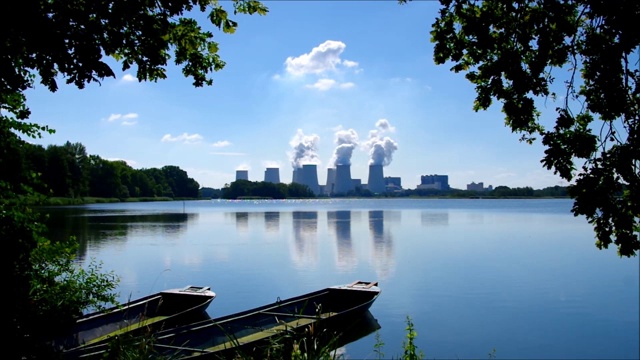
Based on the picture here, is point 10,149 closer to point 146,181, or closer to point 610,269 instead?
point 610,269

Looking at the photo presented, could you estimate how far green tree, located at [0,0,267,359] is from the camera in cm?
480

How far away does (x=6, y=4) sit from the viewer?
4.36 m

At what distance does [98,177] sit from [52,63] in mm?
99908

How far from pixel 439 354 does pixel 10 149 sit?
9114 millimetres

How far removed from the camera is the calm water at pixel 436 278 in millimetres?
11945

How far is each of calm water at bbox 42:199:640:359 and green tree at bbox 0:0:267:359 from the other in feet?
21.4

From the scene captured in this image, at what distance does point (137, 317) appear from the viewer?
10.5 meters

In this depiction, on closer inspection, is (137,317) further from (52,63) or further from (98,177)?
(98,177)

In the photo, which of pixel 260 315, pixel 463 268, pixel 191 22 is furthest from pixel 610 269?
pixel 191 22

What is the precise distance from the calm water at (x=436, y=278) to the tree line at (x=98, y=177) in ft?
82.8

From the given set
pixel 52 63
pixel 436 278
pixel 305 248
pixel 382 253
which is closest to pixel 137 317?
pixel 52 63

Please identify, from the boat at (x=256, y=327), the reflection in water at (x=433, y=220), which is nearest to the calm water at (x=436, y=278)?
the boat at (x=256, y=327)

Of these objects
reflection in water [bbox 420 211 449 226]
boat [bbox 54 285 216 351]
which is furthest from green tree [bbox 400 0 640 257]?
reflection in water [bbox 420 211 449 226]

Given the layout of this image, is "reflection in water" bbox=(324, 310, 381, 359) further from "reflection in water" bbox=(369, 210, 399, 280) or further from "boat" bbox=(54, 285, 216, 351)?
"reflection in water" bbox=(369, 210, 399, 280)
